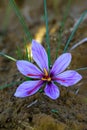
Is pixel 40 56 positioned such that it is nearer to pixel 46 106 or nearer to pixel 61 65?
pixel 61 65

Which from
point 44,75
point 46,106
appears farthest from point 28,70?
point 46,106

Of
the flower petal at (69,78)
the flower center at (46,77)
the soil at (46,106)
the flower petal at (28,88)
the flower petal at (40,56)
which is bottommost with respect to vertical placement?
the soil at (46,106)

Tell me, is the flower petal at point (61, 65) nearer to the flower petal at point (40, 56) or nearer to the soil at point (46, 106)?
the flower petal at point (40, 56)

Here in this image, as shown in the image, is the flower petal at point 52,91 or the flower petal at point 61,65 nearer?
the flower petal at point 52,91

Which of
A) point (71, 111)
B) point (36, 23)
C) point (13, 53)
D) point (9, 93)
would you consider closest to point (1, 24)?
point (36, 23)

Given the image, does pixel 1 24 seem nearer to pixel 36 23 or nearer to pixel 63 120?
pixel 36 23

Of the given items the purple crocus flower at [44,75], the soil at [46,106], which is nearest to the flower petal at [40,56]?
the purple crocus flower at [44,75]
